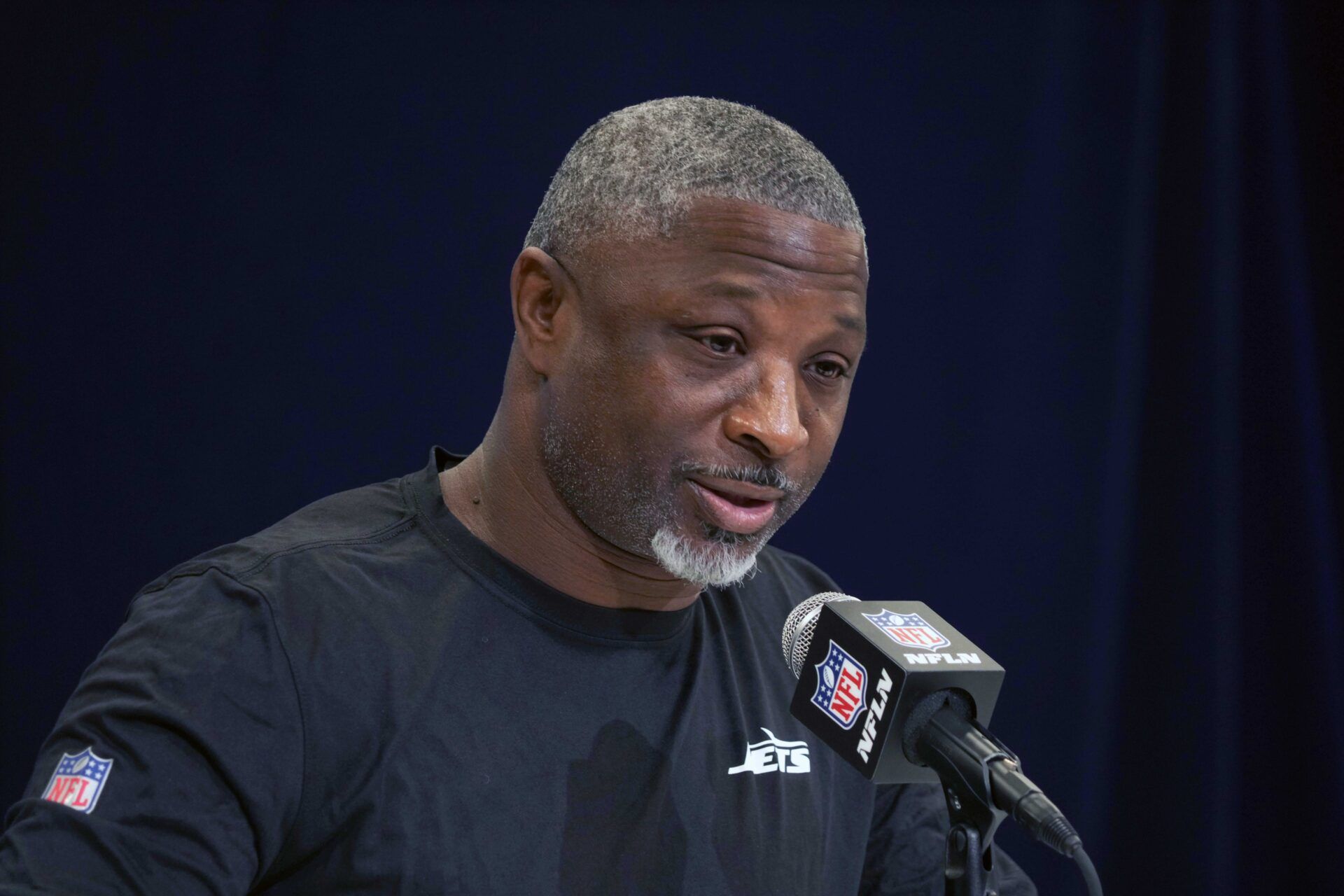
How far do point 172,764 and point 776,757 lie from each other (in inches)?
27.5

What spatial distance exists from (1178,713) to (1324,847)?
337mm

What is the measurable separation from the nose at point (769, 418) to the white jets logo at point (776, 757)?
396 millimetres

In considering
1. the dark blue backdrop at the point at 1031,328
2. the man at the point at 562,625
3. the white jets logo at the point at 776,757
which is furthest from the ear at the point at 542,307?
the dark blue backdrop at the point at 1031,328

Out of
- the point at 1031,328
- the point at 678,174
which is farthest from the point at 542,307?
the point at 1031,328

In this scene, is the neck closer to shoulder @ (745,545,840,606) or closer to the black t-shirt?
the black t-shirt

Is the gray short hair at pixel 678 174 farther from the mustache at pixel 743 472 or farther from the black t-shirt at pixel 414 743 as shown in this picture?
the black t-shirt at pixel 414 743

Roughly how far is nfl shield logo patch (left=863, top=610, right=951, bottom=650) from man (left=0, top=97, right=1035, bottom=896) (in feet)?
0.82

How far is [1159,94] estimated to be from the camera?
244 cm

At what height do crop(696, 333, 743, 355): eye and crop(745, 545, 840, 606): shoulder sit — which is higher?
crop(696, 333, 743, 355): eye

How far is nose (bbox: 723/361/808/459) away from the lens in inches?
51.4

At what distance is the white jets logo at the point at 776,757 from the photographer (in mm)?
1503

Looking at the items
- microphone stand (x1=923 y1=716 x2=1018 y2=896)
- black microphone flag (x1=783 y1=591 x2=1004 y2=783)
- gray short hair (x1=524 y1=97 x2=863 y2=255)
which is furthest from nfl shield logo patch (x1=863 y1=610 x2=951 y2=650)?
gray short hair (x1=524 y1=97 x2=863 y2=255)

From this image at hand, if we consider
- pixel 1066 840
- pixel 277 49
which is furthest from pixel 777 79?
pixel 1066 840

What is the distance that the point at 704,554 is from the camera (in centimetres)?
137
